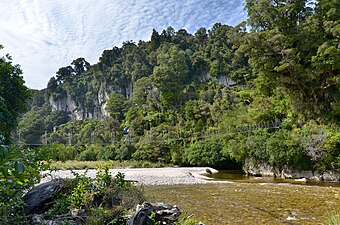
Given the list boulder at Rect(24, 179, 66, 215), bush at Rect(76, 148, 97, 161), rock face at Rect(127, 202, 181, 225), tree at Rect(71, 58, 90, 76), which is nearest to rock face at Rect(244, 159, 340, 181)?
rock face at Rect(127, 202, 181, 225)

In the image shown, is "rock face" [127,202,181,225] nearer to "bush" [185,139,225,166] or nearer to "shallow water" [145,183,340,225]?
"shallow water" [145,183,340,225]

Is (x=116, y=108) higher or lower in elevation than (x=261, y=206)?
higher

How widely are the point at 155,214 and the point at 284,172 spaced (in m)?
16.6

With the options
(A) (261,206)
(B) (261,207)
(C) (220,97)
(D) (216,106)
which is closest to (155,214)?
(B) (261,207)

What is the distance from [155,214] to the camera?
3863mm

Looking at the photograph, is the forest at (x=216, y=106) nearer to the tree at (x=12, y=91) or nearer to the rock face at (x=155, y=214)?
the tree at (x=12, y=91)

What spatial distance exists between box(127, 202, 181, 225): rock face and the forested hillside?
4.02 feet

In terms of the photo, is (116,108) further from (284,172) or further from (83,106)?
(284,172)

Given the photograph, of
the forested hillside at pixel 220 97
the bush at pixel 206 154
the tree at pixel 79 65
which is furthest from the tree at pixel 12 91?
the tree at pixel 79 65

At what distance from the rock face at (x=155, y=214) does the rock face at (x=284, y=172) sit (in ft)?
48.2

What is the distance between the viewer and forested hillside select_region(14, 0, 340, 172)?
17219 millimetres

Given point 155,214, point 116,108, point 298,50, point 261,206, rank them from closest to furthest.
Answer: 1. point 155,214
2. point 261,206
3. point 298,50
4. point 116,108

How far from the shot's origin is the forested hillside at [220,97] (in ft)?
56.5

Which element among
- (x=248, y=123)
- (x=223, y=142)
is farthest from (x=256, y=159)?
(x=223, y=142)
